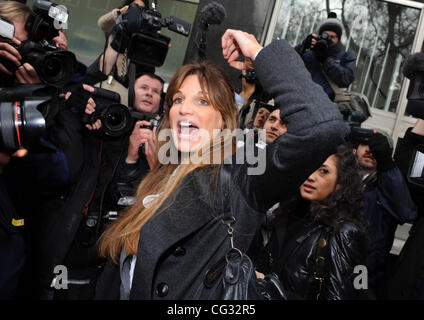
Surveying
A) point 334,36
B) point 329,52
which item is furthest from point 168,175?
point 334,36

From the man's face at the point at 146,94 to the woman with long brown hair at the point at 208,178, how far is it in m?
1.06

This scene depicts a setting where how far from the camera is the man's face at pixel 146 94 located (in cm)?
276

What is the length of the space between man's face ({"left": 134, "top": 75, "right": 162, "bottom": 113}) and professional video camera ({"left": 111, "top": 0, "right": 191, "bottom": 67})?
21cm

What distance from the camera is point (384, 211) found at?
8.38 feet

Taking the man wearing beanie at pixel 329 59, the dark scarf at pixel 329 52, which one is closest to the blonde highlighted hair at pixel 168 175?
the man wearing beanie at pixel 329 59

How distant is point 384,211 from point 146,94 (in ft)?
6.46

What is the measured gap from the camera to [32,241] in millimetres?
2291

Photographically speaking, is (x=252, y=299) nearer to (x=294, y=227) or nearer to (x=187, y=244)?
(x=187, y=244)

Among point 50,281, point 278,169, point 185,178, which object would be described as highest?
point 278,169

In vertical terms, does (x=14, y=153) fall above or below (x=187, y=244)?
above

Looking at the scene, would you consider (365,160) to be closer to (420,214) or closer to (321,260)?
(420,214)

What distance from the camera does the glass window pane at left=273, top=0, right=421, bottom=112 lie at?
496 centimetres
